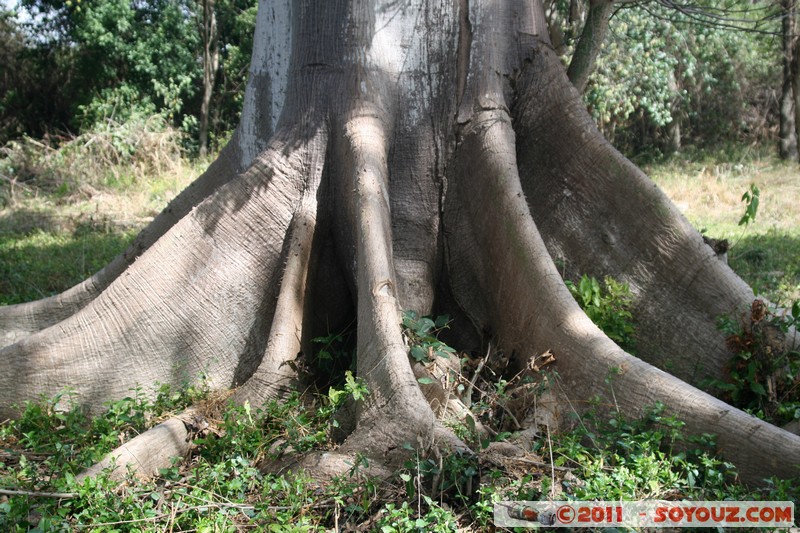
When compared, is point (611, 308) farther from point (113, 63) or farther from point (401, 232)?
point (113, 63)

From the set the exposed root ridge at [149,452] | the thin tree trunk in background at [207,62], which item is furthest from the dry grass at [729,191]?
the thin tree trunk in background at [207,62]

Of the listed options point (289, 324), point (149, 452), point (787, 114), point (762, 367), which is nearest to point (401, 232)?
point (289, 324)

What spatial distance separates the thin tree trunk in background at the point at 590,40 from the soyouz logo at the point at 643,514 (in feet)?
13.7

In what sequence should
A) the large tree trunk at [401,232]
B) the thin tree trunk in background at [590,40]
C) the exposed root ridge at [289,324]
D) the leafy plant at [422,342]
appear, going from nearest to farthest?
the leafy plant at [422,342] → the exposed root ridge at [289,324] → the large tree trunk at [401,232] → the thin tree trunk in background at [590,40]

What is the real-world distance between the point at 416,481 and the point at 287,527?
0.61 m

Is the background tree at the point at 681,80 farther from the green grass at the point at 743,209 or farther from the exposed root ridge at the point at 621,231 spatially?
the exposed root ridge at the point at 621,231

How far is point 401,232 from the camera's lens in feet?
18.4

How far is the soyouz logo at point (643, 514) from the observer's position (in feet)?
11.5

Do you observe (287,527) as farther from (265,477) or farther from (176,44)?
(176,44)

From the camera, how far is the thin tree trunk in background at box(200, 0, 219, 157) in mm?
18094

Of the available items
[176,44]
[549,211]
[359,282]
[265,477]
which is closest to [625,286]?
[549,211]

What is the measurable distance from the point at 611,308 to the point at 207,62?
49.6 feet

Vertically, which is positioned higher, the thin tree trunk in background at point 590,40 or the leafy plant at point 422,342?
the thin tree trunk in background at point 590,40

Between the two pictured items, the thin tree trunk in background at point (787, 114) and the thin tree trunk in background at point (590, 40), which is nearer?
the thin tree trunk in background at point (590, 40)
